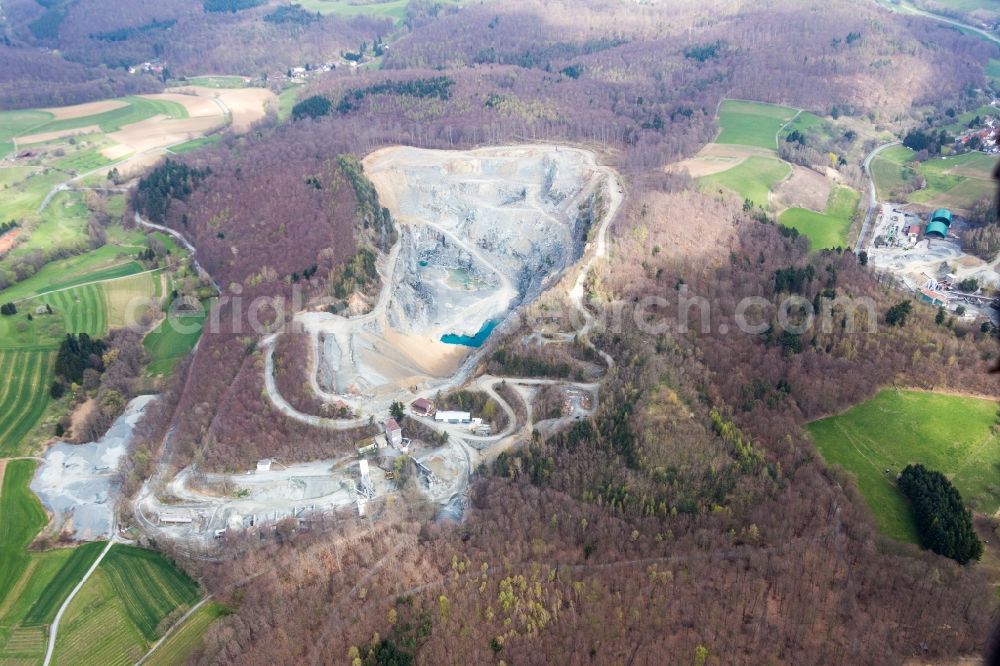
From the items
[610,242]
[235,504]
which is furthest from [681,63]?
[235,504]

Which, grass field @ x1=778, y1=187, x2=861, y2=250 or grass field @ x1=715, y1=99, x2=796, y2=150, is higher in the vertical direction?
grass field @ x1=715, y1=99, x2=796, y2=150

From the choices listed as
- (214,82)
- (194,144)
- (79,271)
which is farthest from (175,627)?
(214,82)

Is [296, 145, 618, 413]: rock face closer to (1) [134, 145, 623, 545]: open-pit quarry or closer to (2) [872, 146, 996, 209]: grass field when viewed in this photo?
(1) [134, 145, 623, 545]: open-pit quarry

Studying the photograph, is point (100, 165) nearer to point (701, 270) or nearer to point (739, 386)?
point (701, 270)

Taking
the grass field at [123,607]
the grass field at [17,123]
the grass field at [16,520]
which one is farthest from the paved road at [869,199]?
the grass field at [17,123]

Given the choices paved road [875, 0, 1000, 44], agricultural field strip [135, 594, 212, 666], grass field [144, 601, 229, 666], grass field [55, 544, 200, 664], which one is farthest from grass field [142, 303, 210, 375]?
paved road [875, 0, 1000, 44]

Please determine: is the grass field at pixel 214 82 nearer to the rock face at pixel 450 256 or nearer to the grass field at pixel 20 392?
the rock face at pixel 450 256
